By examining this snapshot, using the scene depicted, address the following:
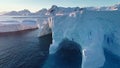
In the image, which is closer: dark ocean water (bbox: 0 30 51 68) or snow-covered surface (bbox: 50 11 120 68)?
snow-covered surface (bbox: 50 11 120 68)

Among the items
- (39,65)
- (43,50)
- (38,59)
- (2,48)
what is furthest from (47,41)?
(39,65)

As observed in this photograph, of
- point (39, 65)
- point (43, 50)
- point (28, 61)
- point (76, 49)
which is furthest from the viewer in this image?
point (43, 50)

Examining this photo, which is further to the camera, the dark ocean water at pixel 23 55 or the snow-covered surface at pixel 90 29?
the dark ocean water at pixel 23 55

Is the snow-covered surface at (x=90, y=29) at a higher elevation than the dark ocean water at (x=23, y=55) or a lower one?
higher

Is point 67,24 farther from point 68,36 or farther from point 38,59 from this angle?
point 38,59

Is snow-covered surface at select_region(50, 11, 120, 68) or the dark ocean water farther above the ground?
snow-covered surface at select_region(50, 11, 120, 68)

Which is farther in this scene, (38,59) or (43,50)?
(43,50)

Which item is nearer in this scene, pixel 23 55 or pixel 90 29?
pixel 90 29

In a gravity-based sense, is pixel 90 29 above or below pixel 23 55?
above
